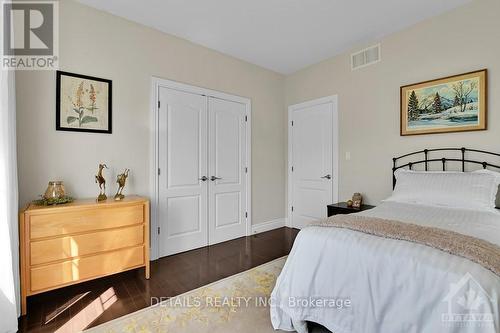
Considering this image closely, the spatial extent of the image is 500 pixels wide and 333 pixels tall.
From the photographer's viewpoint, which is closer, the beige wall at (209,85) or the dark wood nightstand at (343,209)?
the beige wall at (209,85)

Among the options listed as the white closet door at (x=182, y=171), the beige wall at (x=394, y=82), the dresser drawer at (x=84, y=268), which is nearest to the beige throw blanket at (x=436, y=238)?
the beige wall at (x=394, y=82)

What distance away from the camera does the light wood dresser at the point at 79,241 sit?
1.91 metres

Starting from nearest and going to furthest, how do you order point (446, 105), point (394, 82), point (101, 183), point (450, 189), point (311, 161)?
point (450, 189)
point (101, 183)
point (446, 105)
point (394, 82)
point (311, 161)

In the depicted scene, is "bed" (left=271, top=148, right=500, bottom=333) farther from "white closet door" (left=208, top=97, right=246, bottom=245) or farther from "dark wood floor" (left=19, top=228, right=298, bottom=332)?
"white closet door" (left=208, top=97, right=246, bottom=245)

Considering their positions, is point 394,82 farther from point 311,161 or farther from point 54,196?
point 54,196

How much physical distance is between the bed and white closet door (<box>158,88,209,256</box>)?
1825mm

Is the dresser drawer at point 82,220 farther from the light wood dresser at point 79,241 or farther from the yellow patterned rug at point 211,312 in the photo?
the yellow patterned rug at point 211,312

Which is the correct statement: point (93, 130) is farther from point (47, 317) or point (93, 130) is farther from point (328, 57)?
point (328, 57)

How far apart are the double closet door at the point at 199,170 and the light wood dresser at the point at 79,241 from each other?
0.62 metres

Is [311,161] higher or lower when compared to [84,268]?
higher

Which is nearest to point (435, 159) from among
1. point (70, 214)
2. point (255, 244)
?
point (255, 244)

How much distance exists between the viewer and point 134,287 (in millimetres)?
2295

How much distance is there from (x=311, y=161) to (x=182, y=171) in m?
2.04

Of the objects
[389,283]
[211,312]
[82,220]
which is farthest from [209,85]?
[389,283]
